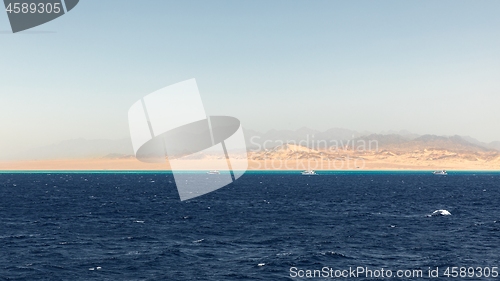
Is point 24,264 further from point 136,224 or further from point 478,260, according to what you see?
point 478,260

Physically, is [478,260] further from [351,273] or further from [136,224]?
[136,224]

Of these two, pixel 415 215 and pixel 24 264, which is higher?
pixel 24 264

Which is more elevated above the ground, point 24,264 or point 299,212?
point 24,264

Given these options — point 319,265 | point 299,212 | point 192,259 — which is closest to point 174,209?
point 299,212

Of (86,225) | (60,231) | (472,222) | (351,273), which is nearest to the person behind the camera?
(351,273)

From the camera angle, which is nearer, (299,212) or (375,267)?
(375,267)

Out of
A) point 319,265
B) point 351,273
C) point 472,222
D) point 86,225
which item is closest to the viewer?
point 351,273

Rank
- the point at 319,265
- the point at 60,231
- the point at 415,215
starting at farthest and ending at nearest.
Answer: the point at 415,215 → the point at 60,231 → the point at 319,265

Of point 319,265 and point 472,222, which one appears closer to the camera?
point 319,265

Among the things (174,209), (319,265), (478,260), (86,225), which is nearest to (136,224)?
(86,225)
